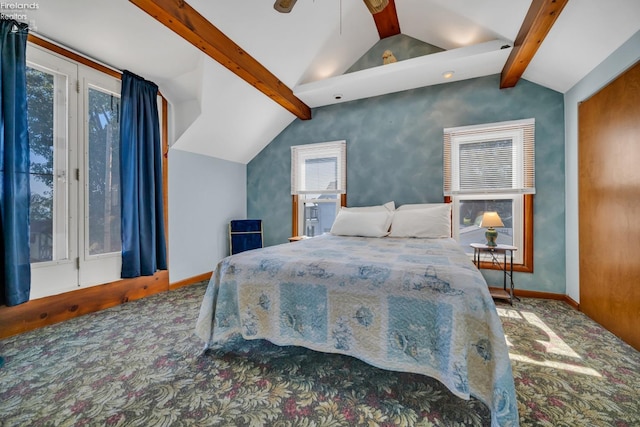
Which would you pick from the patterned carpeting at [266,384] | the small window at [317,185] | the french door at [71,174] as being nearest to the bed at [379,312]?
the patterned carpeting at [266,384]

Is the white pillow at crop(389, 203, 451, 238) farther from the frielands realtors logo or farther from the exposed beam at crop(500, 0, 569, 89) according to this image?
the frielands realtors logo

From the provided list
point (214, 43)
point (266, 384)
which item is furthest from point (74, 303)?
point (214, 43)

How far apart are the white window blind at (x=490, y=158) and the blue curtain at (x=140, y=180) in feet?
11.2

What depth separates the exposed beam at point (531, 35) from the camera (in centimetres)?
178

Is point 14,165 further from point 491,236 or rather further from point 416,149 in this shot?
point 491,236

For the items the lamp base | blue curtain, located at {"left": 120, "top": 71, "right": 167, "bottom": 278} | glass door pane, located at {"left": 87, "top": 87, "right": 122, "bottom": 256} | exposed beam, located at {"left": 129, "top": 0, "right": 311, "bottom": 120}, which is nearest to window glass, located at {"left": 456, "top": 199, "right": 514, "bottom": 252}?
the lamp base

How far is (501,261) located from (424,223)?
112cm

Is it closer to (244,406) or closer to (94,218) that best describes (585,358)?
(244,406)

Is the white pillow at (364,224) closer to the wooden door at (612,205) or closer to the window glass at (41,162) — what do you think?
the wooden door at (612,205)

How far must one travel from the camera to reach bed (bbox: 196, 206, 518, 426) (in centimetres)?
114

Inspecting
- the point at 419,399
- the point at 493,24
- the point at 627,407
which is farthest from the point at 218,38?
the point at 627,407

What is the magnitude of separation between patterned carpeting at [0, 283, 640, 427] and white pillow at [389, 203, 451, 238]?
1054 mm

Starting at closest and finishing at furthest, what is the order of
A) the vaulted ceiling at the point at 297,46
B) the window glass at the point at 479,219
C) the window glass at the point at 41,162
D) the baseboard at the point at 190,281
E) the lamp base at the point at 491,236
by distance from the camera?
the vaulted ceiling at the point at 297,46 → the window glass at the point at 41,162 → the lamp base at the point at 491,236 → the window glass at the point at 479,219 → the baseboard at the point at 190,281

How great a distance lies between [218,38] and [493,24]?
98.0 inches
